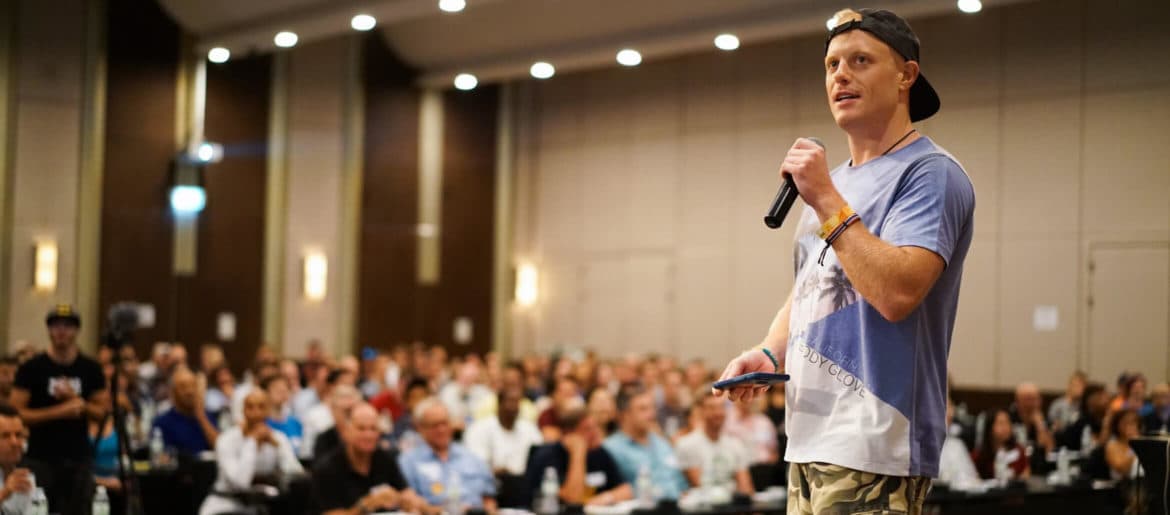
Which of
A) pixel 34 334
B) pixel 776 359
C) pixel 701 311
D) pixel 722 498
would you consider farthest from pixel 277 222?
pixel 776 359

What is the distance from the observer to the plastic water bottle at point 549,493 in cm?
660

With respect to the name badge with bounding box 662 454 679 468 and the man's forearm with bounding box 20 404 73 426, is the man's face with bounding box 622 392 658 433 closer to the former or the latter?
the name badge with bounding box 662 454 679 468

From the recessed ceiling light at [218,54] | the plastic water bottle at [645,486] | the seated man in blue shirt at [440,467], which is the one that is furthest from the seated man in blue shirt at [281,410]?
the recessed ceiling light at [218,54]

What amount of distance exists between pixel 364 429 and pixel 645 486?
5.42 ft

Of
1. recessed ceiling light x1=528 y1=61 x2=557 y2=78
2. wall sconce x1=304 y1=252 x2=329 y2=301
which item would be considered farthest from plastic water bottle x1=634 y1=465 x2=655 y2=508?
wall sconce x1=304 y1=252 x2=329 y2=301

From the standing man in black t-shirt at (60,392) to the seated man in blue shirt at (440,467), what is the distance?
1.67m

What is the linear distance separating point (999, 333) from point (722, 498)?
22.6 feet

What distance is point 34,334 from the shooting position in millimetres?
13016

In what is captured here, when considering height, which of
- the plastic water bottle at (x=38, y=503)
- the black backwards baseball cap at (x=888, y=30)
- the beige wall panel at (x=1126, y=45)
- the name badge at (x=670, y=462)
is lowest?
the name badge at (x=670, y=462)

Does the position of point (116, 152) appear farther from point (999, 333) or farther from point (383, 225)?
point (999, 333)

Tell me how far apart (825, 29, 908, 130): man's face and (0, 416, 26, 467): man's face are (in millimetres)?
4261

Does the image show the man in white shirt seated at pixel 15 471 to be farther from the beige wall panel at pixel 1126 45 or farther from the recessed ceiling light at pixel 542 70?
the recessed ceiling light at pixel 542 70

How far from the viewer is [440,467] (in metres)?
6.96

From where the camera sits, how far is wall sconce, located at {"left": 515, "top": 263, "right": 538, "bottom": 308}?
695 inches
